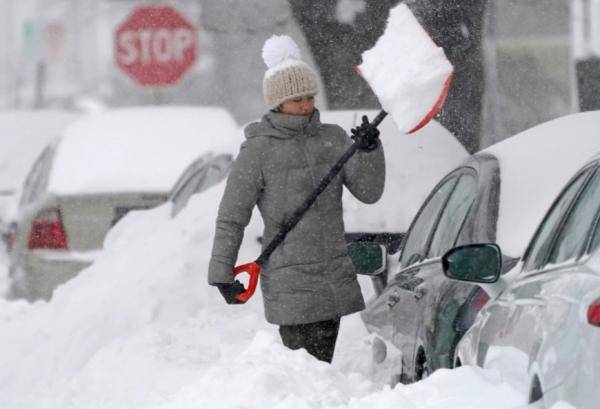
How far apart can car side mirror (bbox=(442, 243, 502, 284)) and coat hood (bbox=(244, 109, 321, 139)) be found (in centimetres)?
162

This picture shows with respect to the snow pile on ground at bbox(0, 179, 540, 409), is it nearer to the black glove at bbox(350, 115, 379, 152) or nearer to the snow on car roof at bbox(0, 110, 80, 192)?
the black glove at bbox(350, 115, 379, 152)

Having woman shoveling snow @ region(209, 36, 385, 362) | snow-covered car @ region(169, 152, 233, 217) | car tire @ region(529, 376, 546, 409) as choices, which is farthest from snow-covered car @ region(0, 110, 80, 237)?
car tire @ region(529, 376, 546, 409)

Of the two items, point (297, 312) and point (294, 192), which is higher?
point (294, 192)

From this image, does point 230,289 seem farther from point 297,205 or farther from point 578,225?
point 578,225

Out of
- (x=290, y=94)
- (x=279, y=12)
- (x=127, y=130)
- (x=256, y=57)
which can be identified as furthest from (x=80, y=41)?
(x=290, y=94)

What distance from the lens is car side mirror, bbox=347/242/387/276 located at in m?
6.32

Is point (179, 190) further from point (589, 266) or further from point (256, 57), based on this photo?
point (256, 57)

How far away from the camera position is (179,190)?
1162cm

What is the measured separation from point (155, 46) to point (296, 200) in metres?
14.6

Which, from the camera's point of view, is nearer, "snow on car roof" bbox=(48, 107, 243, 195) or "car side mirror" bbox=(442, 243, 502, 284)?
"car side mirror" bbox=(442, 243, 502, 284)

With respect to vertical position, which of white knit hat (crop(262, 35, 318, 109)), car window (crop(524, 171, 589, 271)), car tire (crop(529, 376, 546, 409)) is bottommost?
car tire (crop(529, 376, 546, 409))

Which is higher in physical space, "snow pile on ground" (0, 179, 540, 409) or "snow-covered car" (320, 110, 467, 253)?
"snow-covered car" (320, 110, 467, 253)

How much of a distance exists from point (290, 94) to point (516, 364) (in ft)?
7.61

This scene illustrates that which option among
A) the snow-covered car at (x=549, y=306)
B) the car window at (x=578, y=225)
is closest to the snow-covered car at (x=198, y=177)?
the snow-covered car at (x=549, y=306)
